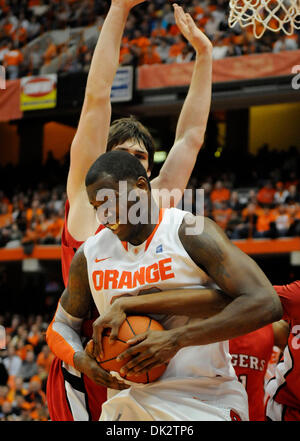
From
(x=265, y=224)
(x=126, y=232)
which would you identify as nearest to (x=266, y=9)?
(x=126, y=232)

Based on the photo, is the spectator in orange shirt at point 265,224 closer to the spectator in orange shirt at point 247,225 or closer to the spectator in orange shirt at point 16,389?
the spectator in orange shirt at point 247,225

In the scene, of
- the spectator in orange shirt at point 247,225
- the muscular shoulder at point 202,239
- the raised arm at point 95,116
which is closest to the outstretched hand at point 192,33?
the raised arm at point 95,116

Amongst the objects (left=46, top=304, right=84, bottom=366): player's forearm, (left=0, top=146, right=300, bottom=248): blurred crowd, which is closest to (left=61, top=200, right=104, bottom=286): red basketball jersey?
(left=46, top=304, right=84, bottom=366): player's forearm

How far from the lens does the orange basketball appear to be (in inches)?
78.3

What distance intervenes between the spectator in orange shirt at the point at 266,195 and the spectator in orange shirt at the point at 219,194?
64cm

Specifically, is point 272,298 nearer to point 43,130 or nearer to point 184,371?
point 184,371

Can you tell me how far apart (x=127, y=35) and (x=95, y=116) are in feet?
40.2

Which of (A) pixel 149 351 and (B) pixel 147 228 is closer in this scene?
(A) pixel 149 351

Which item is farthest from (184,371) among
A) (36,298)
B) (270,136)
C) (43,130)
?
(43,130)

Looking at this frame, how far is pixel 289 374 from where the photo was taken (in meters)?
3.23

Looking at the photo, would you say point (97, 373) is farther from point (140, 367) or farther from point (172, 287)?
point (172, 287)

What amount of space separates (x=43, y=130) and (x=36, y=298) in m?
5.37

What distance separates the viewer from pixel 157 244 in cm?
216

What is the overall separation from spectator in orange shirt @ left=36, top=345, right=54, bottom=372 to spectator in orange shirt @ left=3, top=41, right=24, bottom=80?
274 inches
